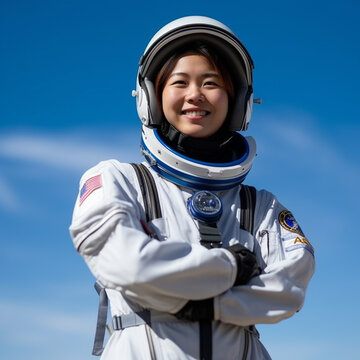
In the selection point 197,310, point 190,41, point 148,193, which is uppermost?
point 190,41

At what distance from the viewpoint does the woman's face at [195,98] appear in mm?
4113

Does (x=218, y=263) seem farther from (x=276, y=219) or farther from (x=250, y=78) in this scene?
(x=250, y=78)

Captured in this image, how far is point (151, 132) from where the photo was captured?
421 cm

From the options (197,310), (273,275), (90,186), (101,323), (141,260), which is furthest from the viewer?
(101,323)

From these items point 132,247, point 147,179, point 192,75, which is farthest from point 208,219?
point 192,75

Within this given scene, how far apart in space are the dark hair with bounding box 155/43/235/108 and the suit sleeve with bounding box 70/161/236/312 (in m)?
1.19

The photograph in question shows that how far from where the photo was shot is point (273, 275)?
3480 mm

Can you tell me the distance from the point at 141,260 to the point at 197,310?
1.52 feet

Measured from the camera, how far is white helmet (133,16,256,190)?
13.1ft

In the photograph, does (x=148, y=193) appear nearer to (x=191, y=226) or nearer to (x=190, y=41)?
(x=191, y=226)

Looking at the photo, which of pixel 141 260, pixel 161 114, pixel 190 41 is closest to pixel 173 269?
pixel 141 260

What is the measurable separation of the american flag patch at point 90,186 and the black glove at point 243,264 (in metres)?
0.93

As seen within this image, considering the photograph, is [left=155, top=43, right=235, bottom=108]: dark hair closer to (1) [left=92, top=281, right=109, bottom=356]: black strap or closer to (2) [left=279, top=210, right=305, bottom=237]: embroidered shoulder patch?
(2) [left=279, top=210, right=305, bottom=237]: embroidered shoulder patch

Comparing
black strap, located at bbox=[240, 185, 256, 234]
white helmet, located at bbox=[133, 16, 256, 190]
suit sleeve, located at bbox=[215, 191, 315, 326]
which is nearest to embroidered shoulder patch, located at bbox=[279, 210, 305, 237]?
suit sleeve, located at bbox=[215, 191, 315, 326]
